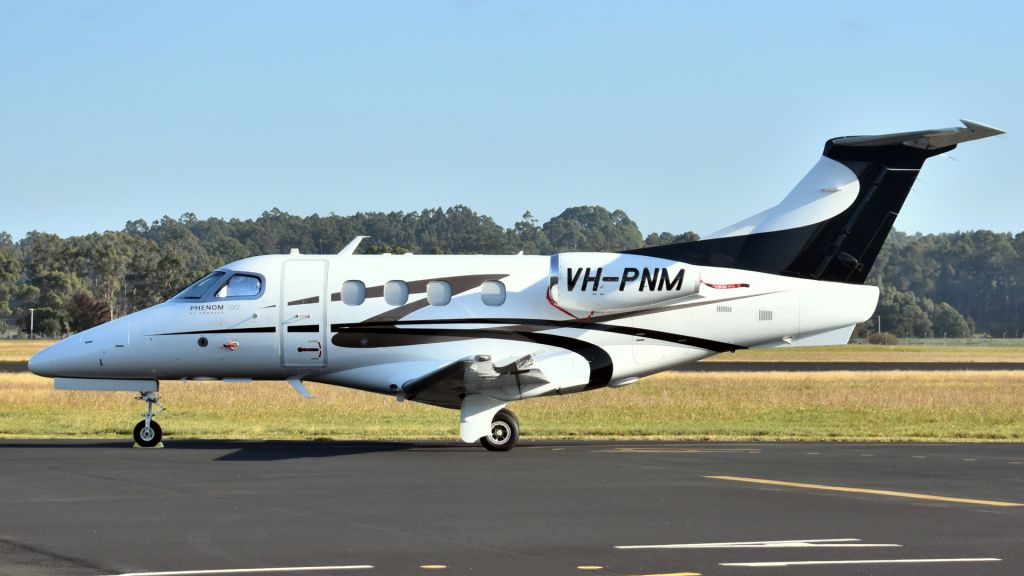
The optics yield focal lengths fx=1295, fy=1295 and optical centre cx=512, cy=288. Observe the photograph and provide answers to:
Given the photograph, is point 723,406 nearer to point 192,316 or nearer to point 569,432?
point 569,432

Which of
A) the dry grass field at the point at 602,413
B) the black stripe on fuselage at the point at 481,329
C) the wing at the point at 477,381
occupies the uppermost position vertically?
the black stripe on fuselage at the point at 481,329

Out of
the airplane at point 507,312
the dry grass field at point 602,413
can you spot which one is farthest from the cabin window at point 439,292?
the dry grass field at point 602,413

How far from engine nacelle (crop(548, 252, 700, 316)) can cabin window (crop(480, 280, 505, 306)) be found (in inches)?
33.5

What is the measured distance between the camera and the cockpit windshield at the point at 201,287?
23109 mm

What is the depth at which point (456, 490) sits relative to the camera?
639 inches

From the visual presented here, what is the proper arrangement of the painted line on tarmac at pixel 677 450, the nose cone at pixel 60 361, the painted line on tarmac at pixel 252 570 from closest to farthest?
1. the painted line on tarmac at pixel 252 570
2. the painted line on tarmac at pixel 677 450
3. the nose cone at pixel 60 361

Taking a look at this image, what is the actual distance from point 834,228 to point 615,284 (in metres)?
4.29

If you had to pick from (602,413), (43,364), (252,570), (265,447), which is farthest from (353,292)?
(252,570)

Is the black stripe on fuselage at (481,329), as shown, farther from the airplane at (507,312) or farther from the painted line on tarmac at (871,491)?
the painted line on tarmac at (871,491)

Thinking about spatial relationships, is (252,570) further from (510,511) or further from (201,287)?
(201,287)

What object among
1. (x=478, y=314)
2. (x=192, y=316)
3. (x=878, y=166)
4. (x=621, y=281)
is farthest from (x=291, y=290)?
(x=878, y=166)

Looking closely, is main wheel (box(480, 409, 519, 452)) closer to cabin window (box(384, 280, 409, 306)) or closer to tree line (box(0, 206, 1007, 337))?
cabin window (box(384, 280, 409, 306))

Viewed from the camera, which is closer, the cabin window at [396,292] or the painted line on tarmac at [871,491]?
the painted line on tarmac at [871,491]

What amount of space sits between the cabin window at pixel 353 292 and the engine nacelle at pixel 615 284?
328cm
